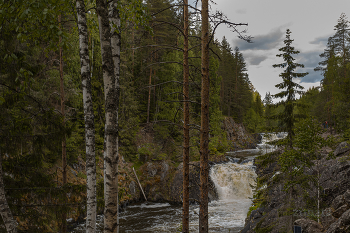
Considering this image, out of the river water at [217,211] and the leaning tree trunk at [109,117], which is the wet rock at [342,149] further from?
the leaning tree trunk at [109,117]

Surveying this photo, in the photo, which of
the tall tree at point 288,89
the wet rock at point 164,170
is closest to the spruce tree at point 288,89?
the tall tree at point 288,89

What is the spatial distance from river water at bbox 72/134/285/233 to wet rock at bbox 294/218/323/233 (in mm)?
3622

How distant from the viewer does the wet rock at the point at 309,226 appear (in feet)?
21.2

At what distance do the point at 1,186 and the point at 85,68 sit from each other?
3.14 m

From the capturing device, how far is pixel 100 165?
17578 mm

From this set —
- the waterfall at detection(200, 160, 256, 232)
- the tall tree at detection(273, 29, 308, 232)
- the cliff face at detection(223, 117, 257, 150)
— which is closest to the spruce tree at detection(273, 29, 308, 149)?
the tall tree at detection(273, 29, 308, 232)

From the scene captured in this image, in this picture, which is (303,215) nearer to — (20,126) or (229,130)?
(20,126)

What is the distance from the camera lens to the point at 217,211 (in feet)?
48.0

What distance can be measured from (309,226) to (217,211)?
868 cm

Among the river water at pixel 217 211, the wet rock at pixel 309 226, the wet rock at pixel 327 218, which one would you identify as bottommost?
the river water at pixel 217 211

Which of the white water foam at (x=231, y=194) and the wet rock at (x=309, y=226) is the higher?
the wet rock at (x=309, y=226)

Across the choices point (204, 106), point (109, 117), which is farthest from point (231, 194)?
point (109, 117)

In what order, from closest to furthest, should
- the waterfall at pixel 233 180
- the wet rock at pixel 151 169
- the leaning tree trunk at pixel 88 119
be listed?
the leaning tree trunk at pixel 88 119 → the waterfall at pixel 233 180 → the wet rock at pixel 151 169

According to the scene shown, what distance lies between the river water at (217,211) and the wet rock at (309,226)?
11.9 feet
